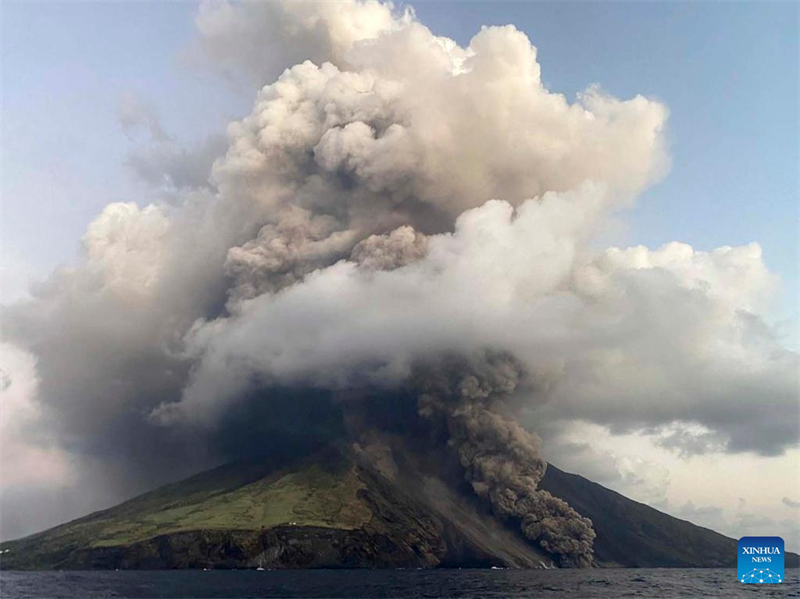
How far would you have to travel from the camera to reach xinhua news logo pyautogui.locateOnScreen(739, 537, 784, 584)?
109 ft

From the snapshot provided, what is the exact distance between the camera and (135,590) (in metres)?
140

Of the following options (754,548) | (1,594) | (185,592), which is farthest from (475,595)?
(754,548)

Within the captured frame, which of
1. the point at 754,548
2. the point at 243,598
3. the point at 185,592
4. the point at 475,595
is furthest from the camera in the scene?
the point at 185,592

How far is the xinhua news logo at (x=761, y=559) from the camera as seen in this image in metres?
33.2

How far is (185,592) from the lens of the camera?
13062 centimetres

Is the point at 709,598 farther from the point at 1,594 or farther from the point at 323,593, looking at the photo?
the point at 1,594

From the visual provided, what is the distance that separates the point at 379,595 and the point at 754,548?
96831 millimetres

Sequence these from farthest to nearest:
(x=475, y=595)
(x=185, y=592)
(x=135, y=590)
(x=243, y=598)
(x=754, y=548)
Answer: (x=135, y=590) < (x=185, y=592) < (x=475, y=595) < (x=243, y=598) < (x=754, y=548)

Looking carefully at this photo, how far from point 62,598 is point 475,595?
206 ft

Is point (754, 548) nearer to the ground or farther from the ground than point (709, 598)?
farther from the ground

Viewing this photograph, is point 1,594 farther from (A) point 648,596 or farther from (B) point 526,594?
(A) point 648,596

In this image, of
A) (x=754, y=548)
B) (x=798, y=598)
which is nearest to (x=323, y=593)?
(x=798, y=598)

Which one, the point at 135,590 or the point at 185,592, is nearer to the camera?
the point at 185,592

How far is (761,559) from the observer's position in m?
33.4
